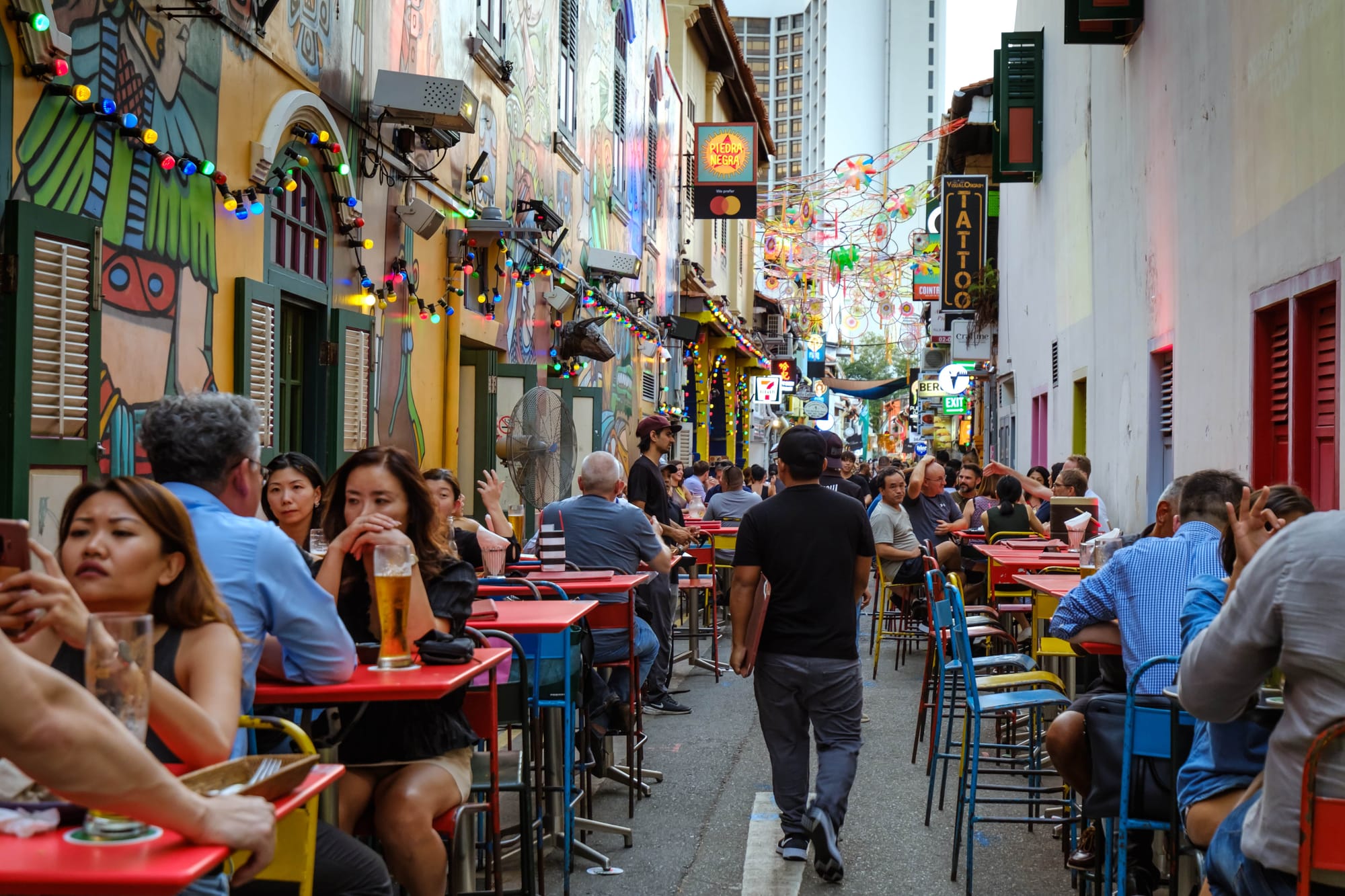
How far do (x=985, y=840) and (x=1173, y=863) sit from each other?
7.44ft

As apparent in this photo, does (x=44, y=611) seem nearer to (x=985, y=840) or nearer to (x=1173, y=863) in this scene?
(x=1173, y=863)

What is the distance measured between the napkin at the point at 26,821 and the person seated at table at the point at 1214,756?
258cm

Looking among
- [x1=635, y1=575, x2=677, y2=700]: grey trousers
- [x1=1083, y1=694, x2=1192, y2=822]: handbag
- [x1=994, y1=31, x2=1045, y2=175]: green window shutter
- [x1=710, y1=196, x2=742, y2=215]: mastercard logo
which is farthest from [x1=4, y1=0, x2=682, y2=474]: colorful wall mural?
[x1=710, y1=196, x2=742, y2=215]: mastercard logo

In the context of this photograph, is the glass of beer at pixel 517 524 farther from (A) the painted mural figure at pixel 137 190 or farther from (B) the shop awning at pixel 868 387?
(B) the shop awning at pixel 868 387

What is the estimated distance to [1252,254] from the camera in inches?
376

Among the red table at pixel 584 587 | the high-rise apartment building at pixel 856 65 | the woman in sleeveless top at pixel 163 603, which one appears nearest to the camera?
the woman in sleeveless top at pixel 163 603

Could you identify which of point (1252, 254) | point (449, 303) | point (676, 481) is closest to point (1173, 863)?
point (1252, 254)

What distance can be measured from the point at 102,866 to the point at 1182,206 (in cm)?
1130

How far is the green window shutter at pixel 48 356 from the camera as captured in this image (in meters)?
5.23

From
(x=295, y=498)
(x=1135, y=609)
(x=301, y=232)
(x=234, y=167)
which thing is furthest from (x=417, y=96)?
(x=1135, y=609)

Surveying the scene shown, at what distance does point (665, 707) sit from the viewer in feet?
30.9

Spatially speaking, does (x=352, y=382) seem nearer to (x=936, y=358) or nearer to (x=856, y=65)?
(x=936, y=358)

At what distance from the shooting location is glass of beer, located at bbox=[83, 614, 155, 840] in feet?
7.45

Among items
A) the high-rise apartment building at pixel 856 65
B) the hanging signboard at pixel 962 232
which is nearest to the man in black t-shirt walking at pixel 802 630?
the hanging signboard at pixel 962 232
